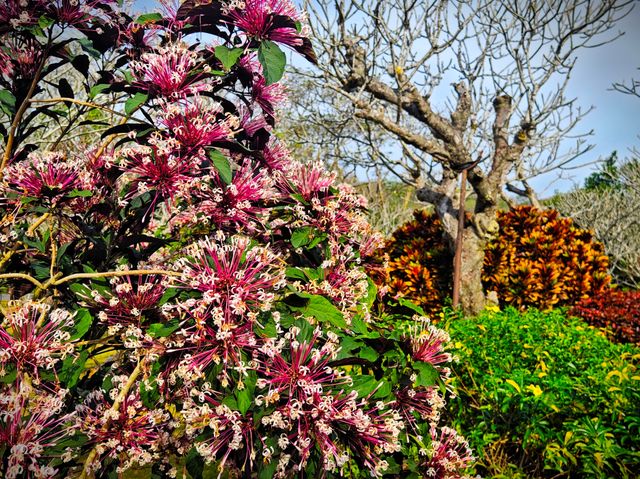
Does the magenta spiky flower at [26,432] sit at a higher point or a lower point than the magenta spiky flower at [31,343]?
lower

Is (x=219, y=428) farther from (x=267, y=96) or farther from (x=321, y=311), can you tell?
(x=267, y=96)

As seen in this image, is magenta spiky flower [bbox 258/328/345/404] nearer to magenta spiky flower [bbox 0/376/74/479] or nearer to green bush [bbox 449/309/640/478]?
magenta spiky flower [bbox 0/376/74/479]

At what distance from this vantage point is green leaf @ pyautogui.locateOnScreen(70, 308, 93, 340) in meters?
1.27

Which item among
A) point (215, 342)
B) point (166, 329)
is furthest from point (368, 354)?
point (166, 329)

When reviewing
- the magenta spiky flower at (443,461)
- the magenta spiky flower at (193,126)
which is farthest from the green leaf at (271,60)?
the magenta spiky flower at (443,461)

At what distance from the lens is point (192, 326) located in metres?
1.11

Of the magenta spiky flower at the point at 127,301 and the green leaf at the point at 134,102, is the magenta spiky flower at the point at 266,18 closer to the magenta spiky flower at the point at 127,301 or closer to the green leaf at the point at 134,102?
the green leaf at the point at 134,102

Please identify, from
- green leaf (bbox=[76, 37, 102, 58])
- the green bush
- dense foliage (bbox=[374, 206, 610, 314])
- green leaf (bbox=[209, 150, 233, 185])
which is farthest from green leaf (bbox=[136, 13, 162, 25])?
dense foliage (bbox=[374, 206, 610, 314])

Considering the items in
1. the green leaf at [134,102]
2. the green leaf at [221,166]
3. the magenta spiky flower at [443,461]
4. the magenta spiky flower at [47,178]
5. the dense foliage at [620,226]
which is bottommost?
the magenta spiky flower at [443,461]

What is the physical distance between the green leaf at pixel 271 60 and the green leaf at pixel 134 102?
339 mm

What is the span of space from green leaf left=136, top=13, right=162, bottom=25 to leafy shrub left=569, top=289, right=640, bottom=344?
4.99m

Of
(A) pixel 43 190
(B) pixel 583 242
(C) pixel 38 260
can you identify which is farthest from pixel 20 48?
(B) pixel 583 242

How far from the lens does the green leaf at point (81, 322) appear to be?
4.16ft

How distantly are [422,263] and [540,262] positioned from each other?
1.44 m
